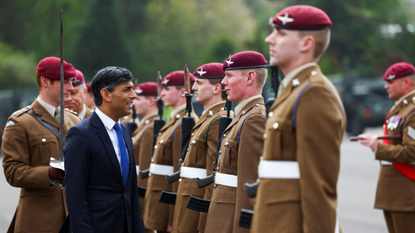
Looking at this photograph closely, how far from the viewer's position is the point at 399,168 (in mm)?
6125

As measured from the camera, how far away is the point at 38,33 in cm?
5241

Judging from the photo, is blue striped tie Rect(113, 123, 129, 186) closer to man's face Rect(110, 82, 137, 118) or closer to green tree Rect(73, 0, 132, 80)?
man's face Rect(110, 82, 137, 118)

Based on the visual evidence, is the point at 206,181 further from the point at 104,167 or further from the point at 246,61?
the point at 104,167

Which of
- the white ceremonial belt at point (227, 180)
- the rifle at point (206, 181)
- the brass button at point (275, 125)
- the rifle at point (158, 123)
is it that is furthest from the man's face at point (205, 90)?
the brass button at point (275, 125)

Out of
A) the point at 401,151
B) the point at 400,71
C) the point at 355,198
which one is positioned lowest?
the point at 355,198

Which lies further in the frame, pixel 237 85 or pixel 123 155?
pixel 237 85

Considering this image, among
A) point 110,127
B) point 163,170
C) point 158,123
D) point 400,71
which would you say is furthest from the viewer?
point 158,123

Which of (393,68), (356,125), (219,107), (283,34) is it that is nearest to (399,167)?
(393,68)

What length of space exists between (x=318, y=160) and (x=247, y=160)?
1367mm

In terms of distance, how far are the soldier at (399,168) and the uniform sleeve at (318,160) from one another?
2968 mm

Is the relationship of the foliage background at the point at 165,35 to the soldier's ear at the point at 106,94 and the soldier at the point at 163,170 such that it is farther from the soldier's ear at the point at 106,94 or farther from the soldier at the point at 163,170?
the soldier's ear at the point at 106,94

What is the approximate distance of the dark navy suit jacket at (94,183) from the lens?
12.0ft

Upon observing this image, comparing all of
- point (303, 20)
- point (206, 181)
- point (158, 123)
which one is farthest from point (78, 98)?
point (303, 20)

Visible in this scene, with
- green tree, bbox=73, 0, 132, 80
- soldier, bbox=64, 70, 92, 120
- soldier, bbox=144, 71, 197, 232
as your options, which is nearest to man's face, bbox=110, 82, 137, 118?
soldier, bbox=64, 70, 92, 120
